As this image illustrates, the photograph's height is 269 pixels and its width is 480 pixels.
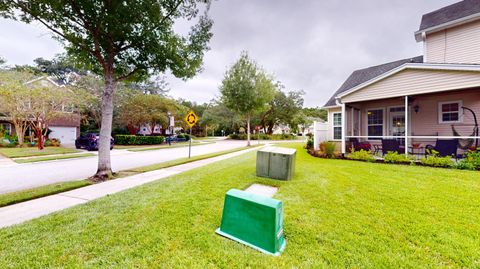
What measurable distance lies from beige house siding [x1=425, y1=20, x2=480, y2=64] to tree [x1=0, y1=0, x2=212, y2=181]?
11549 millimetres

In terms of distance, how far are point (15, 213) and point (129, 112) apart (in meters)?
22.0

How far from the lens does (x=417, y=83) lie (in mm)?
7676

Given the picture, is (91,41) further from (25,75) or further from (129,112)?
(129,112)

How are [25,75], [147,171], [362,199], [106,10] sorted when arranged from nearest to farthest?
[362,199] < [106,10] < [147,171] < [25,75]

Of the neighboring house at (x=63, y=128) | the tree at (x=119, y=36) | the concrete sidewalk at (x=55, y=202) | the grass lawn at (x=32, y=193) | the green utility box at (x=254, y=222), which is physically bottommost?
the concrete sidewalk at (x=55, y=202)

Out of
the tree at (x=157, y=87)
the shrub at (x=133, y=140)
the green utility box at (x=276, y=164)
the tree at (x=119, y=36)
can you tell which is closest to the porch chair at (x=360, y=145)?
the green utility box at (x=276, y=164)

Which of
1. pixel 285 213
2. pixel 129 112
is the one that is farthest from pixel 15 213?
pixel 129 112

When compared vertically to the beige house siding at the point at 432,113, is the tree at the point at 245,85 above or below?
above

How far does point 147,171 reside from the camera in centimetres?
745

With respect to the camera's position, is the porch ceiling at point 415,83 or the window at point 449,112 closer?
the porch ceiling at point 415,83

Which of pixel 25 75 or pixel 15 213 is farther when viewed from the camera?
pixel 25 75

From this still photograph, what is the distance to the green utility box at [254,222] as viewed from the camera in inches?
91.7

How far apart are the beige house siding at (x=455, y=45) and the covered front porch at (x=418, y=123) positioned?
7.19 ft

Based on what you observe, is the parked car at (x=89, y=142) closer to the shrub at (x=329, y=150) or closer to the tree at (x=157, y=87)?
the shrub at (x=329, y=150)
